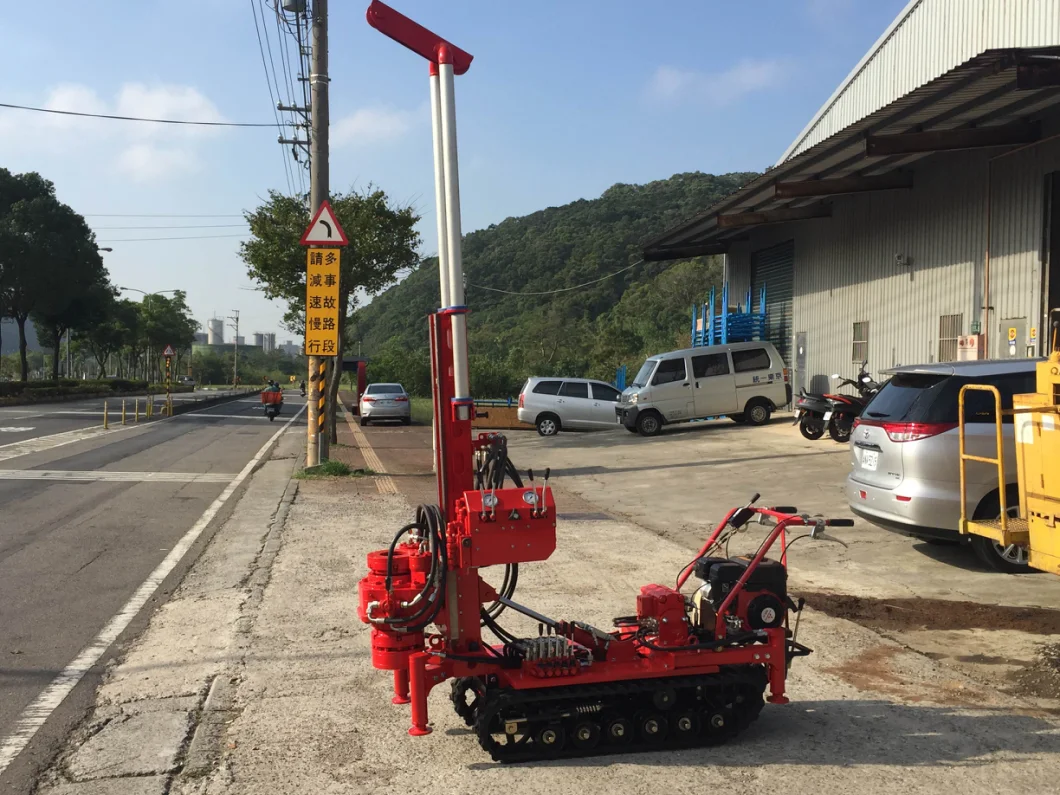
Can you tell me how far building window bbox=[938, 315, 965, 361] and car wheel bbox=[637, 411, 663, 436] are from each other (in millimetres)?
7395

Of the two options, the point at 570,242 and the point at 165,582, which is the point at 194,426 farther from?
the point at 570,242

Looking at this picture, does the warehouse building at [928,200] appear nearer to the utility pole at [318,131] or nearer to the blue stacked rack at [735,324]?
the blue stacked rack at [735,324]

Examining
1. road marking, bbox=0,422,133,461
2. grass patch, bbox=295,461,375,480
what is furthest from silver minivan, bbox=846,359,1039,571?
road marking, bbox=0,422,133,461

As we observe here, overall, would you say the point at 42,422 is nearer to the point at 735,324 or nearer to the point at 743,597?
the point at 735,324

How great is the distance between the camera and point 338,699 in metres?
5.04

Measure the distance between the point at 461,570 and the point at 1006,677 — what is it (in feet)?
11.3

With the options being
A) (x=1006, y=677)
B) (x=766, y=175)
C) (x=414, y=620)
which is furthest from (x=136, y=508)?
(x=766, y=175)

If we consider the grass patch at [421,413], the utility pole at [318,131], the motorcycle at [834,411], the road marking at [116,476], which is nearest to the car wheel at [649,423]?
the motorcycle at [834,411]

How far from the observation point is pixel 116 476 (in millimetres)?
15180

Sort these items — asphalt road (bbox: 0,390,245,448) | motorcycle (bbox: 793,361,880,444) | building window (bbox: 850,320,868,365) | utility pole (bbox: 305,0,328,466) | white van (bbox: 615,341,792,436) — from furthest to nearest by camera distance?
white van (bbox: 615,341,792,436), asphalt road (bbox: 0,390,245,448), building window (bbox: 850,320,868,365), motorcycle (bbox: 793,361,880,444), utility pole (bbox: 305,0,328,466)

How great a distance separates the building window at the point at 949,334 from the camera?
1733 cm

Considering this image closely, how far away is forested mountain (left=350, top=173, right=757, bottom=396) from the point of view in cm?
5088

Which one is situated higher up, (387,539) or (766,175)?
(766,175)

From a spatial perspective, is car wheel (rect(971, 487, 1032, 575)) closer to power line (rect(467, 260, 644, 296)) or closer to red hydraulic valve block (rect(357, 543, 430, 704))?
red hydraulic valve block (rect(357, 543, 430, 704))
